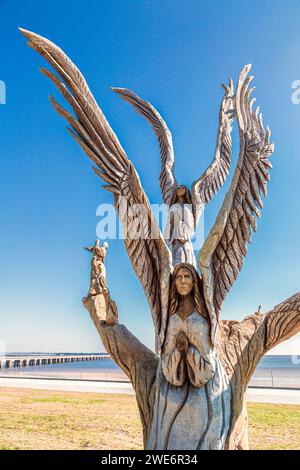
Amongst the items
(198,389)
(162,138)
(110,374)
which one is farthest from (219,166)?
(110,374)

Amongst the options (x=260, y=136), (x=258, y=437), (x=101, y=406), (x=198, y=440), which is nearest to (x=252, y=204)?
(x=260, y=136)

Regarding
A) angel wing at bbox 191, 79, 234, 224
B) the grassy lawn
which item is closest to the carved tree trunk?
angel wing at bbox 191, 79, 234, 224

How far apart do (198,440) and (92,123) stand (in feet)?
11.3

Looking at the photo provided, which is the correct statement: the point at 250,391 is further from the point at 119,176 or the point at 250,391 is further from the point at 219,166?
the point at 119,176

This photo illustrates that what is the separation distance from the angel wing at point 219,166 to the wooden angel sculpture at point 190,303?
1.68 m

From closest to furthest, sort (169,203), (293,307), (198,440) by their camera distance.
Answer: (198,440), (293,307), (169,203)

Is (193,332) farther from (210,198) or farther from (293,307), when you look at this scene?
(210,198)

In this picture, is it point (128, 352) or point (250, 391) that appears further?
point (250, 391)

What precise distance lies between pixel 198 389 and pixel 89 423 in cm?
606

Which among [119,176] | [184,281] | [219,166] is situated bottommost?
[184,281]

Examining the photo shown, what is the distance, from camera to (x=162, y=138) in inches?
270

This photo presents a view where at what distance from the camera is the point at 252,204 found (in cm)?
419

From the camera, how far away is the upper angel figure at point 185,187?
5766mm

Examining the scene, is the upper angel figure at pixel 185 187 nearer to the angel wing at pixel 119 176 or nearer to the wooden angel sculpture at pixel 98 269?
the wooden angel sculpture at pixel 98 269
